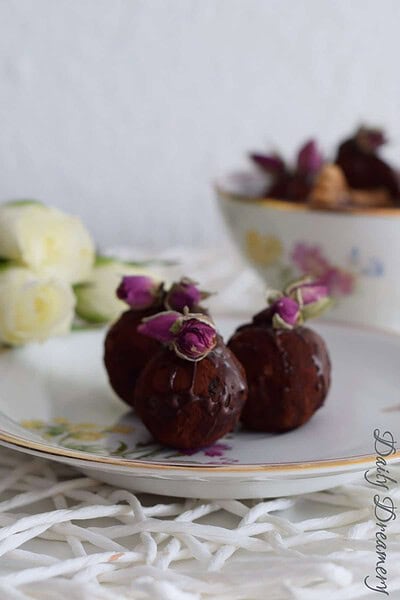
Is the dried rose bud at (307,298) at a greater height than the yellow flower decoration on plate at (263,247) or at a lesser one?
greater

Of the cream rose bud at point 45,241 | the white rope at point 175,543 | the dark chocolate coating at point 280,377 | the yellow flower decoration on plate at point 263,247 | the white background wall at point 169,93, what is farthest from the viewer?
the white background wall at point 169,93

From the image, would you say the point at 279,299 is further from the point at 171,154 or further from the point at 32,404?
the point at 171,154

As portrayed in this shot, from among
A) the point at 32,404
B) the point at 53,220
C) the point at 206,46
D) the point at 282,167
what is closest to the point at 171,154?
the point at 206,46

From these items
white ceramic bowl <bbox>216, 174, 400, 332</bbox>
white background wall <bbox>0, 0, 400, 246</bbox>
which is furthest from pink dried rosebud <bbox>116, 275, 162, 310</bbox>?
white background wall <bbox>0, 0, 400, 246</bbox>

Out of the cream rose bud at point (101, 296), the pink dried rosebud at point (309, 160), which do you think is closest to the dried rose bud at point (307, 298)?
the cream rose bud at point (101, 296)

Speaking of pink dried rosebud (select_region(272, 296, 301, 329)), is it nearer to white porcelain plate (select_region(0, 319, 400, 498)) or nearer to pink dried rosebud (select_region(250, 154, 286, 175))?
white porcelain plate (select_region(0, 319, 400, 498))

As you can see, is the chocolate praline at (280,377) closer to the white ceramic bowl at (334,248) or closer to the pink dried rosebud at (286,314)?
the pink dried rosebud at (286,314)

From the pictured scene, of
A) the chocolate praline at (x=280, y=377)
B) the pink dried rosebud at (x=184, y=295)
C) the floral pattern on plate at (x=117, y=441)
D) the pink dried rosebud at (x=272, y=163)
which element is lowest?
the floral pattern on plate at (x=117, y=441)
